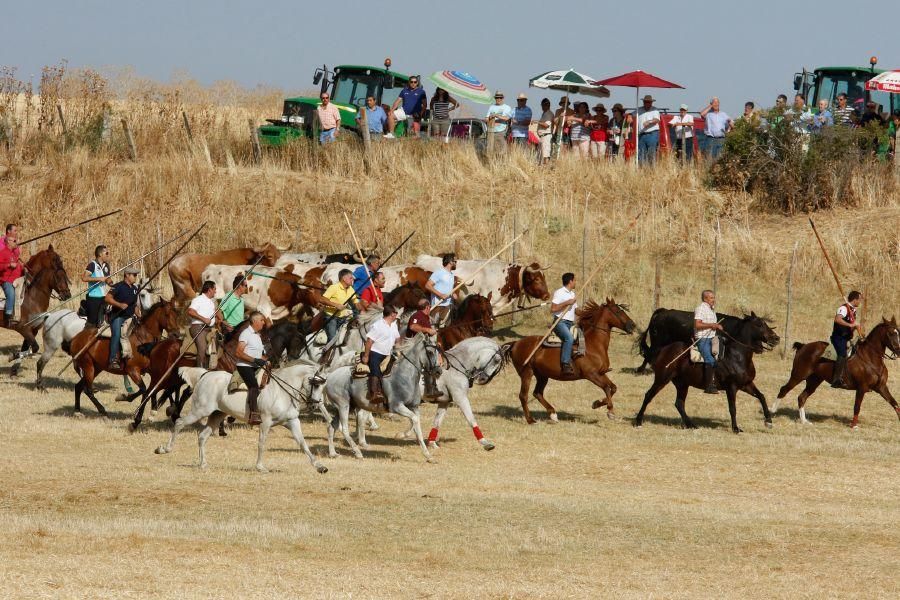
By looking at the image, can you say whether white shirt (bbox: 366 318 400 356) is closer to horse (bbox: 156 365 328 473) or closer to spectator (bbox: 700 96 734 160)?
horse (bbox: 156 365 328 473)

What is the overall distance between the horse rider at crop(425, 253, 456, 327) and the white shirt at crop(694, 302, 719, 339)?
445 cm

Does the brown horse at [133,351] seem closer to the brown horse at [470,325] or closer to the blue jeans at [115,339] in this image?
the blue jeans at [115,339]

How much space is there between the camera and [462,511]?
14.3 metres

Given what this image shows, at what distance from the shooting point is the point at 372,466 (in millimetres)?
16750

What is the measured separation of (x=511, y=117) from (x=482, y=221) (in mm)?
4445

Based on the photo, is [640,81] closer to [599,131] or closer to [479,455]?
[599,131]

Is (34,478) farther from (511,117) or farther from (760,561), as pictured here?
(511,117)

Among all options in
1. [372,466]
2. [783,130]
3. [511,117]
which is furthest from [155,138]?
[372,466]

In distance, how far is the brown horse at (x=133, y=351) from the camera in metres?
19.9

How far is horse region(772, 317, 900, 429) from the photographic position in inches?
818

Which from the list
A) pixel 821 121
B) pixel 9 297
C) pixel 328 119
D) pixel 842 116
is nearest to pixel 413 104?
pixel 328 119

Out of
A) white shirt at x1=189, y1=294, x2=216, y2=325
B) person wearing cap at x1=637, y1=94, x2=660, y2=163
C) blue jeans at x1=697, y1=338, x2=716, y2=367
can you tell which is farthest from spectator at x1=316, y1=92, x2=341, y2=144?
blue jeans at x1=697, y1=338, x2=716, y2=367

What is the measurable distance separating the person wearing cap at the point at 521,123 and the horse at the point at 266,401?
20266mm

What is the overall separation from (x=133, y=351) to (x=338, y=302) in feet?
10.5
